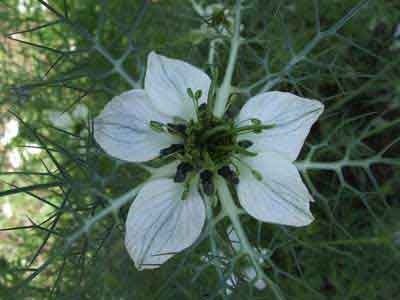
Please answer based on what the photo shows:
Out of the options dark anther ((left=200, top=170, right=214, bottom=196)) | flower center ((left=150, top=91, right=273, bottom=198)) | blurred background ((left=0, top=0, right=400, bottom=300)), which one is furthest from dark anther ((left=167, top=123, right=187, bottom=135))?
blurred background ((left=0, top=0, right=400, bottom=300))

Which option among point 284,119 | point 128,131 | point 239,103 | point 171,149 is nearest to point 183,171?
point 171,149

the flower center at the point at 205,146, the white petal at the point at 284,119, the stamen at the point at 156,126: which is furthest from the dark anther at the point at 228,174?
the stamen at the point at 156,126

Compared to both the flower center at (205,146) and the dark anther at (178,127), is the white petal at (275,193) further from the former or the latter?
the dark anther at (178,127)

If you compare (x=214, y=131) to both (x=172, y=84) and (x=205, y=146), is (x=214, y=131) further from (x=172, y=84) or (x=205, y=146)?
(x=172, y=84)

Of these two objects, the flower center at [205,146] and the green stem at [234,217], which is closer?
the flower center at [205,146]

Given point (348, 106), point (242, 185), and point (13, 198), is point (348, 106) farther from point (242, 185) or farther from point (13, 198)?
point (13, 198)

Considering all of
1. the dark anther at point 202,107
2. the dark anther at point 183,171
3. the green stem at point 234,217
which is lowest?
the green stem at point 234,217

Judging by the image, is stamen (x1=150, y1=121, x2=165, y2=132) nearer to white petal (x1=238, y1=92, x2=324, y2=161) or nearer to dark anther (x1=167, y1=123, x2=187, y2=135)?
dark anther (x1=167, y1=123, x2=187, y2=135)

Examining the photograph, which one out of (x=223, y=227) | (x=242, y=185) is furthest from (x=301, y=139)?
(x=223, y=227)
